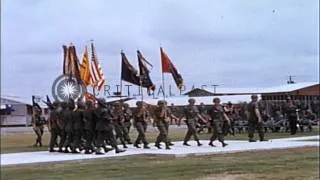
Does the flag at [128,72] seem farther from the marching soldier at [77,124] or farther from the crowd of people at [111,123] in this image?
the marching soldier at [77,124]

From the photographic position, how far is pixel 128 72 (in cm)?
3528

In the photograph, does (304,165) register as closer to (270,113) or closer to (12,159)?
(12,159)

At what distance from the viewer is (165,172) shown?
1567 cm

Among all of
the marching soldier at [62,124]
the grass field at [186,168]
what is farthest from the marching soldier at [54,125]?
the grass field at [186,168]

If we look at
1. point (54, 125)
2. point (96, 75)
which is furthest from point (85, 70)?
point (54, 125)

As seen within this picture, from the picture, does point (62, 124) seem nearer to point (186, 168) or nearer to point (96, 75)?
point (186, 168)

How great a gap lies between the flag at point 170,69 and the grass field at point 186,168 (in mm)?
11622

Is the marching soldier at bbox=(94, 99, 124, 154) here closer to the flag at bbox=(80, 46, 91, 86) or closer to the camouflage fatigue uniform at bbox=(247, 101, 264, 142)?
the camouflage fatigue uniform at bbox=(247, 101, 264, 142)

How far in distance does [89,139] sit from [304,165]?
7.66 metres

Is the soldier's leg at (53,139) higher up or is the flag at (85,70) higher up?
the flag at (85,70)

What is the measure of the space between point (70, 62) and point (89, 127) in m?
8.25

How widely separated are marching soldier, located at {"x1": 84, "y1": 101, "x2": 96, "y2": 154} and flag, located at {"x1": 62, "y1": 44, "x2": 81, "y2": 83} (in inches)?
244

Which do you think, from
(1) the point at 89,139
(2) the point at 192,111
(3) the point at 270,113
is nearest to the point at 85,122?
(1) the point at 89,139

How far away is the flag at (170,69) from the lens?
1263 inches
